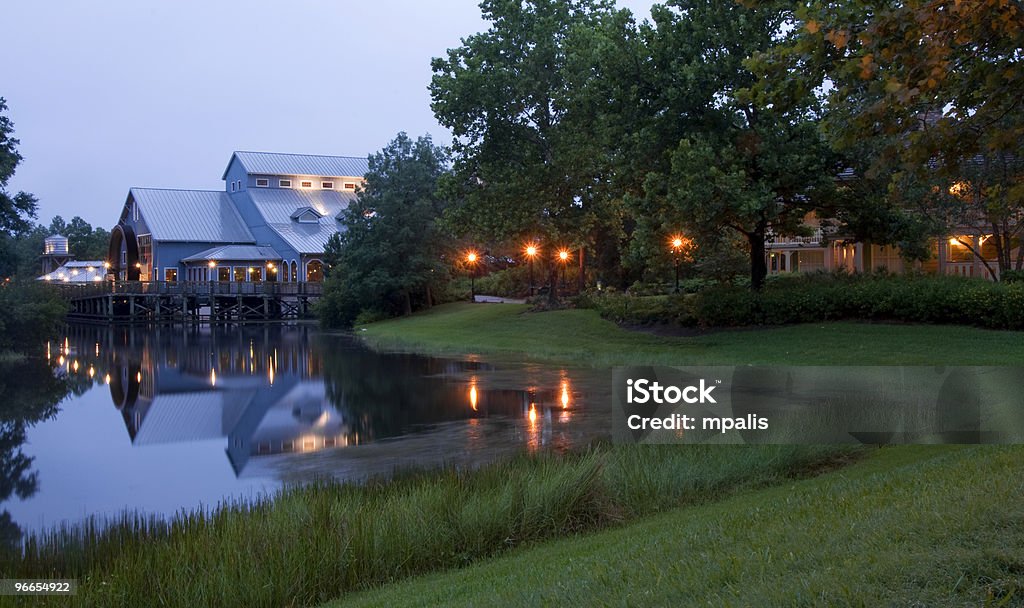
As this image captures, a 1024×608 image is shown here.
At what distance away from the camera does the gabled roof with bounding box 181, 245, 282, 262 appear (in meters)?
68.1

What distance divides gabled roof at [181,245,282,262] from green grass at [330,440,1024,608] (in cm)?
6248

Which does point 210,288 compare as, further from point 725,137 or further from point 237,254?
point 725,137

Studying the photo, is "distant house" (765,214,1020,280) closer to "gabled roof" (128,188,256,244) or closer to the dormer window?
the dormer window

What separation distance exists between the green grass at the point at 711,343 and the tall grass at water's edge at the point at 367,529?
1146 cm

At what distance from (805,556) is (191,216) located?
73481mm

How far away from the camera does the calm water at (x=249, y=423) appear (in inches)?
569

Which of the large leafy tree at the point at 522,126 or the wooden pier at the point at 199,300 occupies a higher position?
the large leafy tree at the point at 522,126

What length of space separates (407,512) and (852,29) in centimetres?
702

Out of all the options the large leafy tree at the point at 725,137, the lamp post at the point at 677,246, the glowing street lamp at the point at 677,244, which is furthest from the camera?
the lamp post at the point at 677,246

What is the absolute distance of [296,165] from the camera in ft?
253

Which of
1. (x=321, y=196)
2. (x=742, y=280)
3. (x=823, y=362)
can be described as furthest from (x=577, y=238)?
(x=321, y=196)

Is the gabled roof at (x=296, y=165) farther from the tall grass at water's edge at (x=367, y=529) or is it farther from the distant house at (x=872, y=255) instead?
the tall grass at water's edge at (x=367, y=529)

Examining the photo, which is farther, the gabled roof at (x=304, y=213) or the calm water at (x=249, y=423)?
the gabled roof at (x=304, y=213)

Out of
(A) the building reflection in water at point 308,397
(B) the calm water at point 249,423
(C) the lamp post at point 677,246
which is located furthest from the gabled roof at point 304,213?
(C) the lamp post at point 677,246
